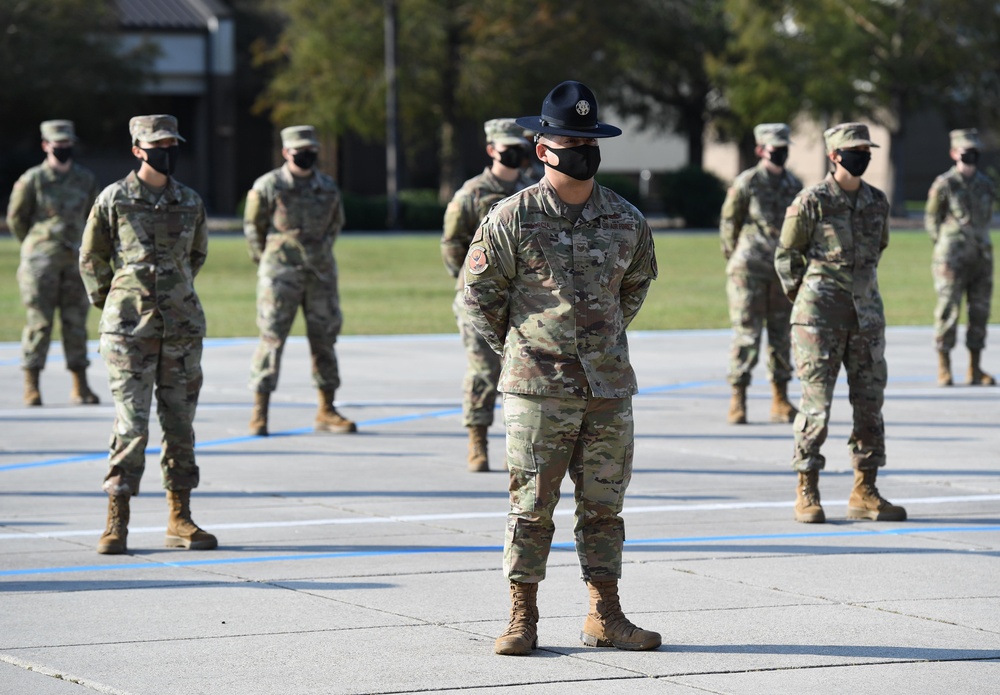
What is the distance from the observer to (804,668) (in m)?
5.96

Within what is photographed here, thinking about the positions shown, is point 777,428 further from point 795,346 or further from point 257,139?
point 257,139

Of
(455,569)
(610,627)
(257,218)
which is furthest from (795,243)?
(257,218)

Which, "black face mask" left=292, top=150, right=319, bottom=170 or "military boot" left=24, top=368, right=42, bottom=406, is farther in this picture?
"military boot" left=24, top=368, right=42, bottom=406

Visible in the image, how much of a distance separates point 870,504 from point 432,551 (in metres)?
2.51

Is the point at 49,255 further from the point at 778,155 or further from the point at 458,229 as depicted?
the point at 778,155

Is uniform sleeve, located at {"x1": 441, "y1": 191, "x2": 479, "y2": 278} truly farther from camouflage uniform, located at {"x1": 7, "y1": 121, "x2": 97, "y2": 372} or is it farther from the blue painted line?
camouflage uniform, located at {"x1": 7, "y1": 121, "x2": 97, "y2": 372}

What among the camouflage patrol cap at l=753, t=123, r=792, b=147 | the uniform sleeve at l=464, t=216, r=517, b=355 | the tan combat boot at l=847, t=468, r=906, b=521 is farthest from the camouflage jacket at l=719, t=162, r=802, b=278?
the uniform sleeve at l=464, t=216, r=517, b=355

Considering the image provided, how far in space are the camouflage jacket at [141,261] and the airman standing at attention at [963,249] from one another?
868 centimetres

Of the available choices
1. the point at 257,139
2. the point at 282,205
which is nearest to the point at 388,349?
the point at 282,205

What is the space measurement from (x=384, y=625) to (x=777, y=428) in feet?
21.3

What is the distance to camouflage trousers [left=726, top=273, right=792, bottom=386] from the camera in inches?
501

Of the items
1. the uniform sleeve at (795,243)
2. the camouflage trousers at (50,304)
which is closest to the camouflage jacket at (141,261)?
the uniform sleeve at (795,243)

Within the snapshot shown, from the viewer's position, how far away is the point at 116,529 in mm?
8008

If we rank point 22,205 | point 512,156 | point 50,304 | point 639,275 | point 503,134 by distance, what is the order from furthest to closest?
point 50,304 → point 22,205 → point 512,156 → point 503,134 → point 639,275
